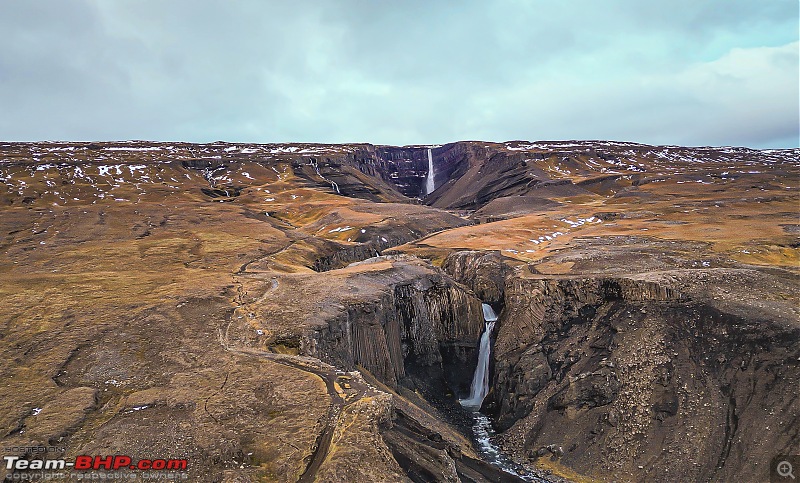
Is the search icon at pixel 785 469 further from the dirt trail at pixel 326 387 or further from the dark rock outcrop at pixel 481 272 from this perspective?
the dark rock outcrop at pixel 481 272

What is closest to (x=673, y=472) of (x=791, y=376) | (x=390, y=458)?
(x=791, y=376)

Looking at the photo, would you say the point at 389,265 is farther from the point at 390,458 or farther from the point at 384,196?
the point at 384,196

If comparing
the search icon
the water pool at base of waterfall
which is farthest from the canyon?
the search icon

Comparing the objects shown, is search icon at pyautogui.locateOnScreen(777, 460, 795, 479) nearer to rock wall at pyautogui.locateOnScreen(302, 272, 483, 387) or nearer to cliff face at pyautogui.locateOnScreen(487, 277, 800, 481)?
cliff face at pyautogui.locateOnScreen(487, 277, 800, 481)

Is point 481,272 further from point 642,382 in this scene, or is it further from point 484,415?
point 642,382

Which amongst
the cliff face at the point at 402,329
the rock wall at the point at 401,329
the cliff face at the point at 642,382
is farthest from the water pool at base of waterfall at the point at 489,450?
the rock wall at the point at 401,329

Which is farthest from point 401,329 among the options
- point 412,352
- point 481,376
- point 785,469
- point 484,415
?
point 785,469
